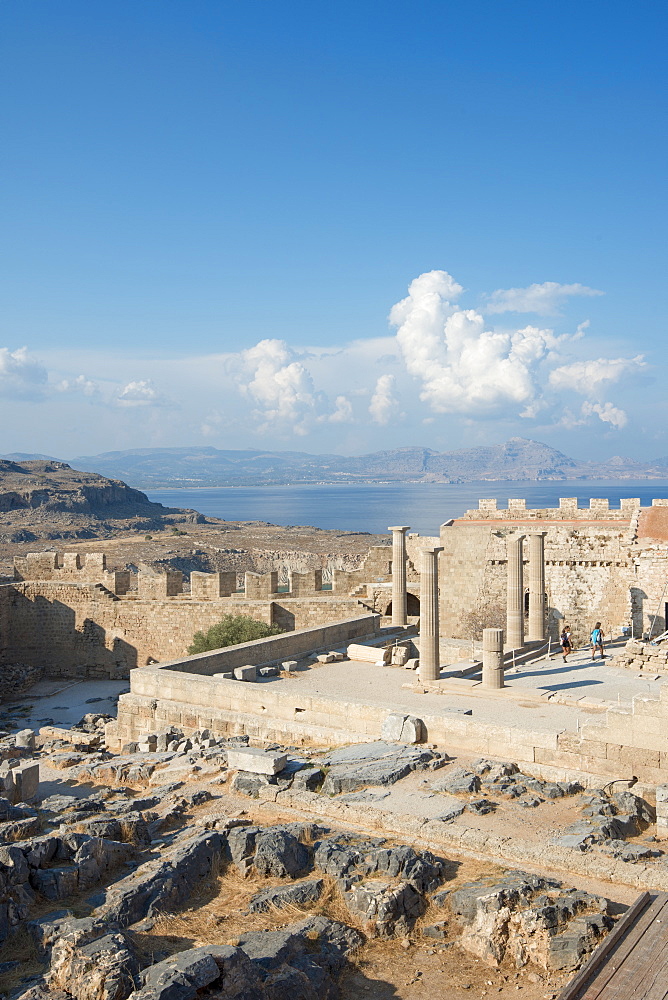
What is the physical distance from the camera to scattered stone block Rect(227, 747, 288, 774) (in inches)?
430

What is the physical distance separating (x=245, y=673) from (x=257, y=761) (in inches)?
190

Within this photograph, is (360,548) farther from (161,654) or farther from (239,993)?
(239,993)

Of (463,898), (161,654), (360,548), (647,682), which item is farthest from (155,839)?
(360,548)

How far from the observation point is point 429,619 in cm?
1634

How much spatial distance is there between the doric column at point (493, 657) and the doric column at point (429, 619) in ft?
3.62

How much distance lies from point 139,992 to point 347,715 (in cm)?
804

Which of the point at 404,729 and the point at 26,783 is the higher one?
the point at 404,729

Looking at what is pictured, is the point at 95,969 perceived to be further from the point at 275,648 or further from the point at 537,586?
the point at 537,586

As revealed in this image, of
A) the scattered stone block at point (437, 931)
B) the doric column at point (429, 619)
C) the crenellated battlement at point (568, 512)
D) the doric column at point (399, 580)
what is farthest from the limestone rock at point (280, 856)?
the crenellated battlement at point (568, 512)

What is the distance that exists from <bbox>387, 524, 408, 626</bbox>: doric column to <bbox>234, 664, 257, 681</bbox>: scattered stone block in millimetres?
5726

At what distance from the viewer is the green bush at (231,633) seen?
2202 cm

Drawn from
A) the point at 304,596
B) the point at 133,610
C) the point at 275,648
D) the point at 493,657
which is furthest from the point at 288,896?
the point at 133,610

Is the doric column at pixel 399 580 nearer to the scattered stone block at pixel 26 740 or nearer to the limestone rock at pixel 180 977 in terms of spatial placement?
the scattered stone block at pixel 26 740

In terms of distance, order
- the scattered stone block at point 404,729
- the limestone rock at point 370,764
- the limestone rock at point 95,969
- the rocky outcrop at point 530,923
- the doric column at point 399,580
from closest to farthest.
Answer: the limestone rock at point 95,969, the rocky outcrop at point 530,923, the limestone rock at point 370,764, the scattered stone block at point 404,729, the doric column at point 399,580
